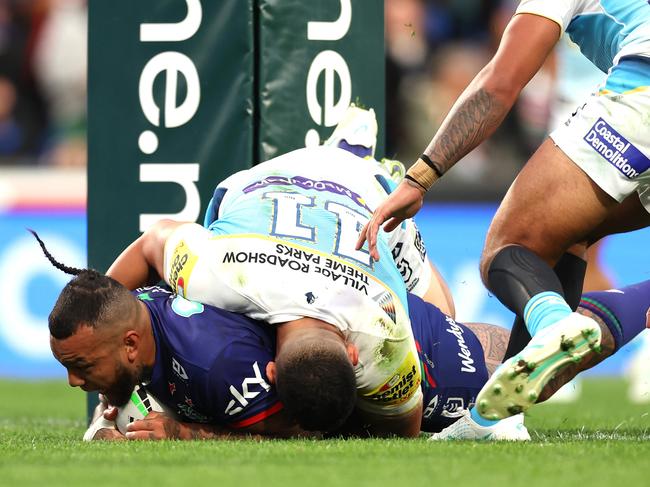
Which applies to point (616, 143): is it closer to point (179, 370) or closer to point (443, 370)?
point (443, 370)

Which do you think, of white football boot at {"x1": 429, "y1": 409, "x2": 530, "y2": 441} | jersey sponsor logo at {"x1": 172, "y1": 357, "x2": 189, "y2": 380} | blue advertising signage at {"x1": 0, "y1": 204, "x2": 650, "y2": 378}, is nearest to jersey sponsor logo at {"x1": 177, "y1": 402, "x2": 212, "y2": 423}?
jersey sponsor logo at {"x1": 172, "y1": 357, "x2": 189, "y2": 380}

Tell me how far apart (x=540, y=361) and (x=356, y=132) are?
79.2 inches

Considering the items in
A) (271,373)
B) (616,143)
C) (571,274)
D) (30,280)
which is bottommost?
(30,280)

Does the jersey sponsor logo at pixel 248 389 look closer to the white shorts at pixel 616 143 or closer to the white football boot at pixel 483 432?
the white football boot at pixel 483 432

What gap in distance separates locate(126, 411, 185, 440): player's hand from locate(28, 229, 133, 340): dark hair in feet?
1.16

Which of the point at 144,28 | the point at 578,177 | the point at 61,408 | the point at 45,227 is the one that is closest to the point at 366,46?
the point at 144,28

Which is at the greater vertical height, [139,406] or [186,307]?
[186,307]

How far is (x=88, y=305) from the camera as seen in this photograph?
13.4 ft

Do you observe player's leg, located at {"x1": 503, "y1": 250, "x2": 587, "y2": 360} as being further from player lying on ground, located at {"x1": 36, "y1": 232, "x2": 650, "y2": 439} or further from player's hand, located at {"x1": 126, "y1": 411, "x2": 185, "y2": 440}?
player's hand, located at {"x1": 126, "y1": 411, "x2": 185, "y2": 440}

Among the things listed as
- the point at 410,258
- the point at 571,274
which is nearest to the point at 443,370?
the point at 571,274

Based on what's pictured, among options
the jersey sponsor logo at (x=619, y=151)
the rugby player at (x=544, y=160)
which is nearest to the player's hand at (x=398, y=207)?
the rugby player at (x=544, y=160)

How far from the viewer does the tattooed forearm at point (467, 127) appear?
403 cm

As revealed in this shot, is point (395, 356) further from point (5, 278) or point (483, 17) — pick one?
point (483, 17)

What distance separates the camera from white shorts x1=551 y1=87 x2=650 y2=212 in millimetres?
4023
